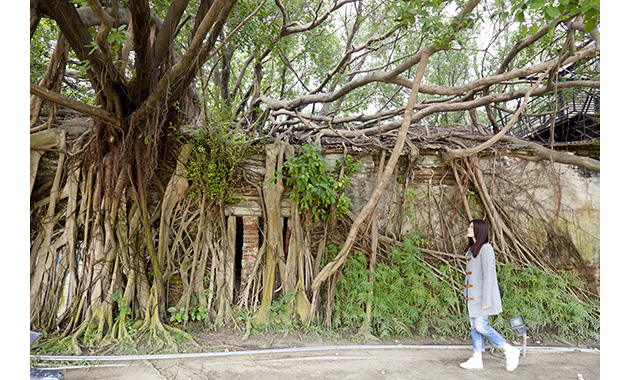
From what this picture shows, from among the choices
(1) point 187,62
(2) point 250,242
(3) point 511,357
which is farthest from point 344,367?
(1) point 187,62

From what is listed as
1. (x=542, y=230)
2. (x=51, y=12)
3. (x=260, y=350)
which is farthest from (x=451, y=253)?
(x=51, y=12)

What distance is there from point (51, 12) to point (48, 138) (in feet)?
6.34

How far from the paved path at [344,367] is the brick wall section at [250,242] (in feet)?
4.54

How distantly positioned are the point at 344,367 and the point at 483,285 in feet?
5.20

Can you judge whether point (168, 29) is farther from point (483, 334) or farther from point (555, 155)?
point (555, 155)

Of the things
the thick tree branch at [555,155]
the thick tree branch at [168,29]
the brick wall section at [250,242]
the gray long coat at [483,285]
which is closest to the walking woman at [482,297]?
the gray long coat at [483,285]

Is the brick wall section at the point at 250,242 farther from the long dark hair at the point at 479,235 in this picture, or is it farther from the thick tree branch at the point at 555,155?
the thick tree branch at the point at 555,155

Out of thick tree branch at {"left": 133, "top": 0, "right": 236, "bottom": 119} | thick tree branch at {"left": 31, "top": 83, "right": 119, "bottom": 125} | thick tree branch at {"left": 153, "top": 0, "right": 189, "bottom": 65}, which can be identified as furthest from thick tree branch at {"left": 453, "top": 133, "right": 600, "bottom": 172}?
thick tree branch at {"left": 31, "top": 83, "right": 119, "bottom": 125}

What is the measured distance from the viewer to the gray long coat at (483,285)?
3361 mm

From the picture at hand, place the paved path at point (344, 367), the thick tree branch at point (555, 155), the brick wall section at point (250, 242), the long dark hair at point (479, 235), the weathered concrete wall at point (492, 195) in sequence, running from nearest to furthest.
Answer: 1. the paved path at point (344, 367)
2. the long dark hair at point (479, 235)
3. the thick tree branch at point (555, 155)
4. the brick wall section at point (250, 242)
5. the weathered concrete wall at point (492, 195)

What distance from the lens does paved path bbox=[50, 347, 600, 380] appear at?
3.28 meters

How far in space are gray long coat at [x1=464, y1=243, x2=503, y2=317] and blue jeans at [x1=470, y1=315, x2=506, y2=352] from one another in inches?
2.6

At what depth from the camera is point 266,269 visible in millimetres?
4770

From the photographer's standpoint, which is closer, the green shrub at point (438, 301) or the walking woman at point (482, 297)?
the walking woman at point (482, 297)
